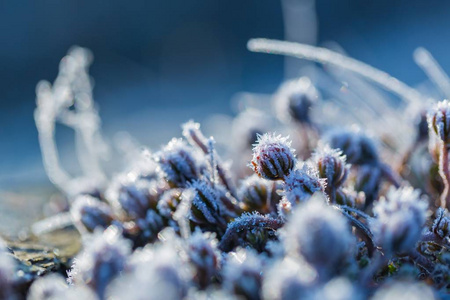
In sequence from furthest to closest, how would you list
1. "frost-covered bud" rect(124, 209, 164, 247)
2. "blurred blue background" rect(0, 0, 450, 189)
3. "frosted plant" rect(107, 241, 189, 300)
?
"blurred blue background" rect(0, 0, 450, 189)
"frost-covered bud" rect(124, 209, 164, 247)
"frosted plant" rect(107, 241, 189, 300)

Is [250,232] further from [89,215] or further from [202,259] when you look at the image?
[89,215]

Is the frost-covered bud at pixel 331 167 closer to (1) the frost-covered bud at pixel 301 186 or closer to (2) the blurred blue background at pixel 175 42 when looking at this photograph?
(1) the frost-covered bud at pixel 301 186

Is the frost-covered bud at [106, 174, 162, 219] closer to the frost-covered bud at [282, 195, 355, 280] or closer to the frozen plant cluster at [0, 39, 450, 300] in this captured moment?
the frozen plant cluster at [0, 39, 450, 300]

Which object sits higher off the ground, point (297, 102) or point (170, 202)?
point (297, 102)

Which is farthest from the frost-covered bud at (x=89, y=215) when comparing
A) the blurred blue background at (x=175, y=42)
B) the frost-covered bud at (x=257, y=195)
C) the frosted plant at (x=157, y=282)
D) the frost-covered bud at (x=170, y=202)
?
the blurred blue background at (x=175, y=42)

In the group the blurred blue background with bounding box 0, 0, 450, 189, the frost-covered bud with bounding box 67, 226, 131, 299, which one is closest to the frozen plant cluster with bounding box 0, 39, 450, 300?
the frost-covered bud with bounding box 67, 226, 131, 299

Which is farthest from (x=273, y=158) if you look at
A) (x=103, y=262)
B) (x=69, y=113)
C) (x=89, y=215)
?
(x=69, y=113)

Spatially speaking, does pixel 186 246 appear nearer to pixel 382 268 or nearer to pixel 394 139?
pixel 382 268
